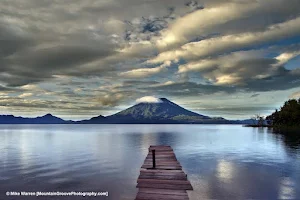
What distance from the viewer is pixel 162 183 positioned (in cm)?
1966

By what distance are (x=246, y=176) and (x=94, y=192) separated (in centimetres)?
1858

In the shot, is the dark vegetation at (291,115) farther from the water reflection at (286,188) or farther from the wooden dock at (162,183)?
the wooden dock at (162,183)

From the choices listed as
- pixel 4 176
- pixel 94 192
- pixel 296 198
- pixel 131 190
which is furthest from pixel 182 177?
pixel 4 176

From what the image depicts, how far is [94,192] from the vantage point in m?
21.7

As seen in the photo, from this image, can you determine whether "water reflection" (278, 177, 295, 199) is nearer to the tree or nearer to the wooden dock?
the wooden dock

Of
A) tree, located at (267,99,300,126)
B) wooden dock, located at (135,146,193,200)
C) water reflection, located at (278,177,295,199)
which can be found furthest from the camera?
tree, located at (267,99,300,126)

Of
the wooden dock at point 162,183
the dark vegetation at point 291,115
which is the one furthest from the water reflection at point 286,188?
the dark vegetation at point 291,115

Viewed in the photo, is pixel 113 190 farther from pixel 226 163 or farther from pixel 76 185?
pixel 226 163

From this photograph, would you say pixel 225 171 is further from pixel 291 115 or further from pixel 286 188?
pixel 291 115

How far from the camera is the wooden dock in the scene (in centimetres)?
1658

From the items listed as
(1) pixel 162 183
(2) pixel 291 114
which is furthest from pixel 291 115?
(1) pixel 162 183

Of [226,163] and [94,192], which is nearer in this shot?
[94,192]

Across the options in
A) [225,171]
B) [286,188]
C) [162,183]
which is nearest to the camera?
[162,183]

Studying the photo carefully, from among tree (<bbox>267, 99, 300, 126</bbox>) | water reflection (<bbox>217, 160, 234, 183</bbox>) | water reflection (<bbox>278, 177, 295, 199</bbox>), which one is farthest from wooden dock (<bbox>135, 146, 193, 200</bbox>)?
tree (<bbox>267, 99, 300, 126</bbox>)
